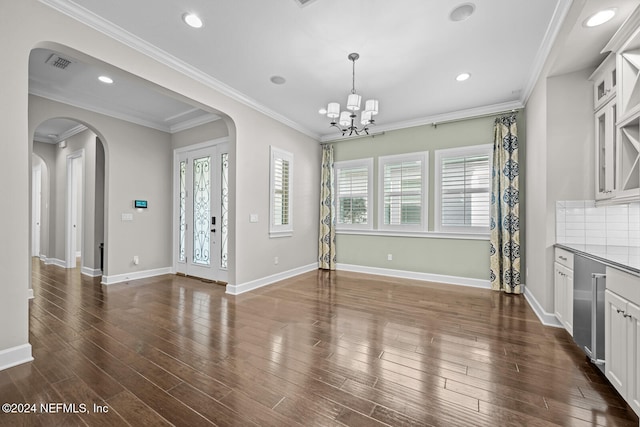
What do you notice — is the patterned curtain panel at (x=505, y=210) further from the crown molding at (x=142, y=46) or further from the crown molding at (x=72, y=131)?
the crown molding at (x=72, y=131)

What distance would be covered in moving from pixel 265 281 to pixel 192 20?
3.74 meters

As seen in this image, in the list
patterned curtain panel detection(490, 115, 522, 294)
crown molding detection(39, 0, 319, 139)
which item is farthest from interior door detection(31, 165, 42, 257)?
patterned curtain panel detection(490, 115, 522, 294)

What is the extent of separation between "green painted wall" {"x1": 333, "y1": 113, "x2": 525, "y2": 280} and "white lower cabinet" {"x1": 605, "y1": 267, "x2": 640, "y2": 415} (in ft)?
8.81

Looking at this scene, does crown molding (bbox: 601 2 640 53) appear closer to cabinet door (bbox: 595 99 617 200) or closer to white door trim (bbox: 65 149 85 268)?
cabinet door (bbox: 595 99 617 200)

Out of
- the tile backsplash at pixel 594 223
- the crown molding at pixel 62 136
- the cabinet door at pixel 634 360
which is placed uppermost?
the crown molding at pixel 62 136

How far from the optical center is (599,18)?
2.19m

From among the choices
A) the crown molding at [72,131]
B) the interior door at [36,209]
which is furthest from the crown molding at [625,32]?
the interior door at [36,209]

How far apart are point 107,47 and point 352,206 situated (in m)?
4.55

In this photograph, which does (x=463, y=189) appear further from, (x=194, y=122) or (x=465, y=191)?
(x=194, y=122)

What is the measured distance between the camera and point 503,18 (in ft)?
8.24

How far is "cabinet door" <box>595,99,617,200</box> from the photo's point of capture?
2539 millimetres

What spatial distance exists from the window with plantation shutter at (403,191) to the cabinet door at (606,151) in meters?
2.44

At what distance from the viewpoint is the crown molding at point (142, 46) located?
2.39 meters

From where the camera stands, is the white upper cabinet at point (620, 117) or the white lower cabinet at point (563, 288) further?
the white lower cabinet at point (563, 288)
